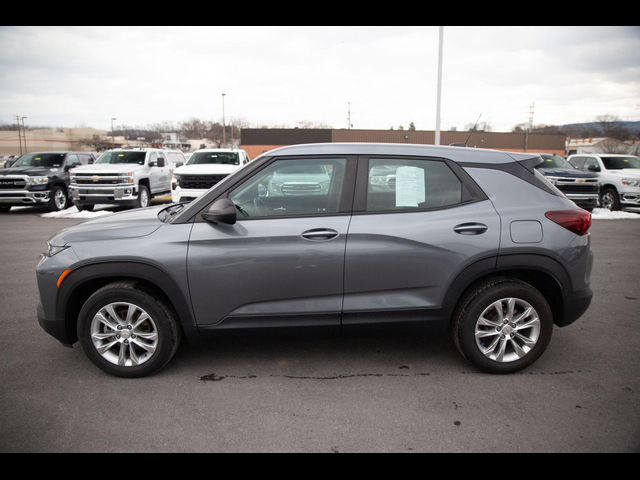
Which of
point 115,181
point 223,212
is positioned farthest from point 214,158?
point 223,212

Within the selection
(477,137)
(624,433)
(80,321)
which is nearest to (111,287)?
(80,321)

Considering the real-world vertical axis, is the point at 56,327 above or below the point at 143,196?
below

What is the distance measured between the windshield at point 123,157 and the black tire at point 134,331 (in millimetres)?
11976

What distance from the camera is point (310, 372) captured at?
3541 millimetres

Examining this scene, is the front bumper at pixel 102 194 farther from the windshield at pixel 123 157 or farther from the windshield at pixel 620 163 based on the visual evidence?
the windshield at pixel 620 163

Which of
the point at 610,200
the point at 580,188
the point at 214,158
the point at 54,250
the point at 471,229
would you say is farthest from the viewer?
the point at 610,200

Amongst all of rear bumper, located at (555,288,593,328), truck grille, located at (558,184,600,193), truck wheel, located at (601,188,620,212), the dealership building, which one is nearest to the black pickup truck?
rear bumper, located at (555,288,593,328)

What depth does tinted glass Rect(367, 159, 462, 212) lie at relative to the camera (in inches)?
134

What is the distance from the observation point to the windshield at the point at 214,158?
13.4 m

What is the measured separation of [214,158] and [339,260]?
1116cm

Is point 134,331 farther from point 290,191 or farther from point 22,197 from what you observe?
point 22,197

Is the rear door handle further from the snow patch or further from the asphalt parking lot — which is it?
the snow patch

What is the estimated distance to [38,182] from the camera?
13.6 metres

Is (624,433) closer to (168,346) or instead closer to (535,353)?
(535,353)
